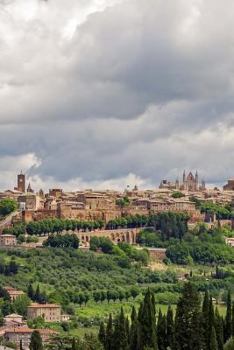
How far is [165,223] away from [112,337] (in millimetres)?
90471

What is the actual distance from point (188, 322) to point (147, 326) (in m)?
3.27

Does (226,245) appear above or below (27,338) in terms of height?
above

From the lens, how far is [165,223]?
162 metres

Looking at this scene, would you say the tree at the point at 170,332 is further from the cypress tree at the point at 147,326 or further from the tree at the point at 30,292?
the tree at the point at 30,292

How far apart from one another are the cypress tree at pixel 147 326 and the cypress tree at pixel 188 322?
161cm

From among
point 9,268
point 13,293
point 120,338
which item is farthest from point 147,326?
point 9,268

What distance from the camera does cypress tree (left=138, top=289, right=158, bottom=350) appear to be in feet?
225

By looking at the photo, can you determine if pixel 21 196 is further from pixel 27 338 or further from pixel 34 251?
pixel 27 338

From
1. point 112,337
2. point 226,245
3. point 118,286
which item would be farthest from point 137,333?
point 226,245

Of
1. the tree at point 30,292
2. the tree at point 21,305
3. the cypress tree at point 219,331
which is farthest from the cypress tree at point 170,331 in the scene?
the tree at point 30,292

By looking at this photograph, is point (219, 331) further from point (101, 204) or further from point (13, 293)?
point (101, 204)

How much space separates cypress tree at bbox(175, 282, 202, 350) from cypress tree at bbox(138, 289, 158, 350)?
1607 mm

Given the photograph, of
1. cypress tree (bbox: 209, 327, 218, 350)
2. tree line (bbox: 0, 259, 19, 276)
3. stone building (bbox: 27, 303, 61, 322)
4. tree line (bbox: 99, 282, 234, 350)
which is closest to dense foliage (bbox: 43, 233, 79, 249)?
tree line (bbox: 0, 259, 19, 276)

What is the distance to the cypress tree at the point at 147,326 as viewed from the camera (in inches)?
2702
